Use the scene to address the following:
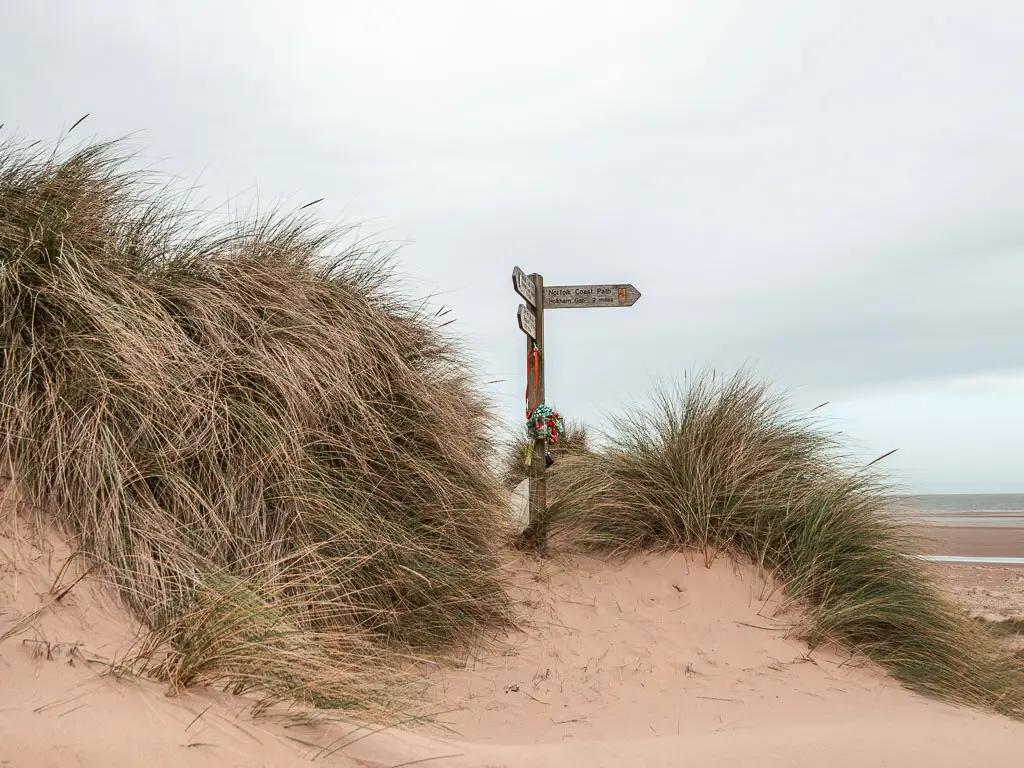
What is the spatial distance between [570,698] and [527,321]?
3664mm

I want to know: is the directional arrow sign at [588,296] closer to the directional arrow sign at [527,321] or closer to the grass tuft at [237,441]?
the directional arrow sign at [527,321]

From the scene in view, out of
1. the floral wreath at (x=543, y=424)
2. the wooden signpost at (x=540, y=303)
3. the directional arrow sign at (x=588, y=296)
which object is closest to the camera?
the floral wreath at (x=543, y=424)

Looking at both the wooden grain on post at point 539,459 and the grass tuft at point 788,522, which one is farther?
the wooden grain on post at point 539,459

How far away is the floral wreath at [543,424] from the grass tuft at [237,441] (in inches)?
41.9

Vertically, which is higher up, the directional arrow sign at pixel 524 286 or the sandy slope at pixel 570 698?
the directional arrow sign at pixel 524 286

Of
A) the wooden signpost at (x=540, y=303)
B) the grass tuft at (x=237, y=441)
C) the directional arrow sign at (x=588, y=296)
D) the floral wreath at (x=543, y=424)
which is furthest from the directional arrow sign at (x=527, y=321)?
the grass tuft at (x=237, y=441)

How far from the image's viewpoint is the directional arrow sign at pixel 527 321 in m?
6.92

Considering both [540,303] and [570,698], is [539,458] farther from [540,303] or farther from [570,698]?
[570,698]

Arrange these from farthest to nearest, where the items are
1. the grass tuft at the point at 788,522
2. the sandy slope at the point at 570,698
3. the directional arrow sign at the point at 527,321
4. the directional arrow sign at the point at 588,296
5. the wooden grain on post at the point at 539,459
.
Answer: the directional arrow sign at the point at 588,296 < the directional arrow sign at the point at 527,321 < the wooden grain on post at the point at 539,459 < the grass tuft at the point at 788,522 < the sandy slope at the point at 570,698

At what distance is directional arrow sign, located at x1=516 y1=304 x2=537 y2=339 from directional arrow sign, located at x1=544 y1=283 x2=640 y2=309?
267 millimetres

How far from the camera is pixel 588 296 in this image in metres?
7.35

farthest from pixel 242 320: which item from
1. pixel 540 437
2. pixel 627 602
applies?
pixel 627 602

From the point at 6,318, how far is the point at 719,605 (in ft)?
15.9

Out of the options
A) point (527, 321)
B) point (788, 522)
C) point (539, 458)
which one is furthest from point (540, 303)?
point (788, 522)
